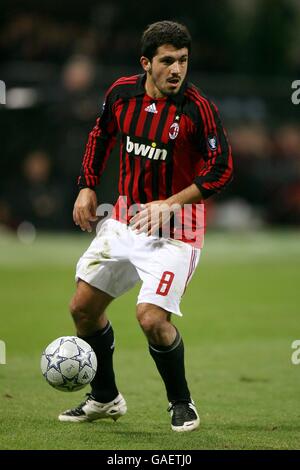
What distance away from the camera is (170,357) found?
6.14m

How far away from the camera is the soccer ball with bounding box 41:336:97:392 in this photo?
6.12m

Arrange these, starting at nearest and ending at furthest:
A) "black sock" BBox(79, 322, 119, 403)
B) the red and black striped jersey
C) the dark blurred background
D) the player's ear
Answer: the red and black striped jersey → the player's ear → "black sock" BBox(79, 322, 119, 403) → the dark blurred background

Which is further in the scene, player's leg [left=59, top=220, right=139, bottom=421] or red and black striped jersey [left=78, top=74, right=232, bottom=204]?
player's leg [left=59, top=220, right=139, bottom=421]

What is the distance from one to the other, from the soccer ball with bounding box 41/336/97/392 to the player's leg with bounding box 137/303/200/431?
1.37 ft

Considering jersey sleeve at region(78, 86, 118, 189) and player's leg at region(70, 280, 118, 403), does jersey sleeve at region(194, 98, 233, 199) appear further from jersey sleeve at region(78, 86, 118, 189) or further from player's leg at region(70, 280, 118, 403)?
player's leg at region(70, 280, 118, 403)

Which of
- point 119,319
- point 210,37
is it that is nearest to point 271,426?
point 119,319

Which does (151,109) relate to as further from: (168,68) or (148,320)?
(148,320)

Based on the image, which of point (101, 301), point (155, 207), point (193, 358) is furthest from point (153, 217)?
point (193, 358)

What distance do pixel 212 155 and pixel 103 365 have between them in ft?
5.26

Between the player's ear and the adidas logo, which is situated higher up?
the player's ear

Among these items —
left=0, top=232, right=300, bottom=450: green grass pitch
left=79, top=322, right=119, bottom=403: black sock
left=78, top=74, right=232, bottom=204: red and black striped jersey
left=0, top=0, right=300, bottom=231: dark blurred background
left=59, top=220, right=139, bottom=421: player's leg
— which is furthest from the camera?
left=0, top=0, right=300, bottom=231: dark blurred background

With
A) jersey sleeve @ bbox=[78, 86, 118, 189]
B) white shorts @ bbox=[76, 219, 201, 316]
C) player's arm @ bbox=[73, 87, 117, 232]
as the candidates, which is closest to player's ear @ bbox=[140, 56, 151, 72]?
player's arm @ bbox=[73, 87, 117, 232]

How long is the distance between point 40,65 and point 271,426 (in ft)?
55.2
